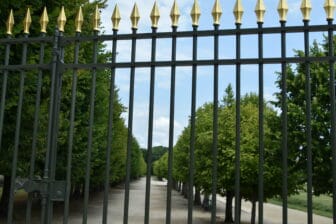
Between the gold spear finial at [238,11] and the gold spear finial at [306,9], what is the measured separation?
587 mm

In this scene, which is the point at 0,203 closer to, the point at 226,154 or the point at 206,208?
the point at 226,154

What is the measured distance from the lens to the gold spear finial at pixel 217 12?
450 cm

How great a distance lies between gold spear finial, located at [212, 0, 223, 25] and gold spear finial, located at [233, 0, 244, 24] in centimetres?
15

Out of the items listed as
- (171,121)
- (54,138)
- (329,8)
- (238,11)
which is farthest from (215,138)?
(54,138)

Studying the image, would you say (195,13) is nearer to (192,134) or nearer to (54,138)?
(192,134)

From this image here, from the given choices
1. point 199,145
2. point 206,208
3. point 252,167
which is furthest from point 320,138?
point 206,208

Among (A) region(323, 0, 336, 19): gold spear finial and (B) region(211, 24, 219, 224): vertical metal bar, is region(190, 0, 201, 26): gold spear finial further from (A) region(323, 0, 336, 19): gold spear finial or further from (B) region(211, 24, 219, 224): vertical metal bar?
(A) region(323, 0, 336, 19): gold spear finial

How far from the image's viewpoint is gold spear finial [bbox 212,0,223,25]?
450cm

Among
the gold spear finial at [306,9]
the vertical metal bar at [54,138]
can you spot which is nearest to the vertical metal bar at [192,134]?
the gold spear finial at [306,9]

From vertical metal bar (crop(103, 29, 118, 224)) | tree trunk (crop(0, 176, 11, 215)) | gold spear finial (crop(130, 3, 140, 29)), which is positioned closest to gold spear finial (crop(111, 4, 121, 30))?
vertical metal bar (crop(103, 29, 118, 224))

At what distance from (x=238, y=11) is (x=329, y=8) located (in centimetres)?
86

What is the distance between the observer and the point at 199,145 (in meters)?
21.9

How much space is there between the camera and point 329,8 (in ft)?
14.0

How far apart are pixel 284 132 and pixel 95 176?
76.2 feet
